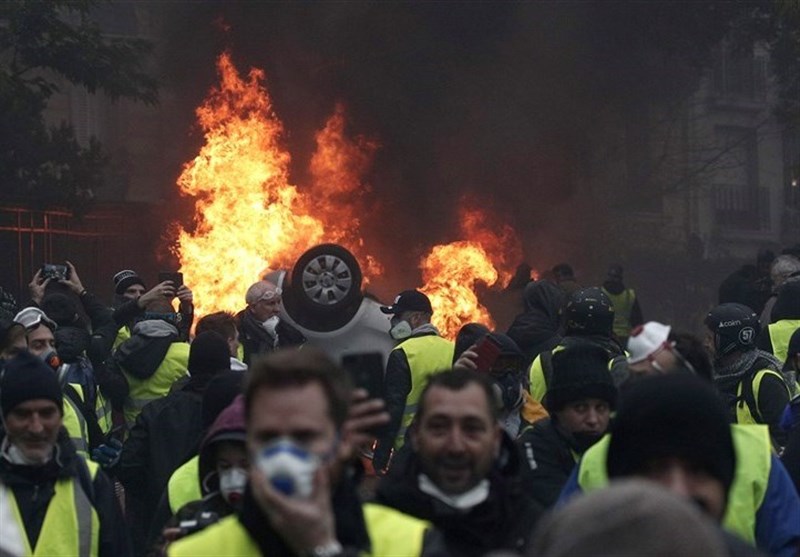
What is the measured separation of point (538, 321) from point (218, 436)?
5.35 m

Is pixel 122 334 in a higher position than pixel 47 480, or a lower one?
higher

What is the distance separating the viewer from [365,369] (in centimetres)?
550

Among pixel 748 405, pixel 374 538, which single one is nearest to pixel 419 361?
pixel 748 405

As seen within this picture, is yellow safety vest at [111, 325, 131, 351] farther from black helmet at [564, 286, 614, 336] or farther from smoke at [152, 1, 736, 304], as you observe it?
smoke at [152, 1, 736, 304]

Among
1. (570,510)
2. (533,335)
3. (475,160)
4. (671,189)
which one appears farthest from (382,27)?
(570,510)

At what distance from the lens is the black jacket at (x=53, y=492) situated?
5.62 meters

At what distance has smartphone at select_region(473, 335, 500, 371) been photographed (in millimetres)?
7219

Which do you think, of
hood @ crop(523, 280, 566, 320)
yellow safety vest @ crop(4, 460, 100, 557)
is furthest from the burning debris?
yellow safety vest @ crop(4, 460, 100, 557)

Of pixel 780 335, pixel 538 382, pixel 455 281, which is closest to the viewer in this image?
pixel 538 382

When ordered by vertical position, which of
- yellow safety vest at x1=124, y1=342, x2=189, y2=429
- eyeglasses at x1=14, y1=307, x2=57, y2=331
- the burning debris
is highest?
the burning debris

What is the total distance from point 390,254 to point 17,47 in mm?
5650

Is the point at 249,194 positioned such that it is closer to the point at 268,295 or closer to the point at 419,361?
the point at 268,295

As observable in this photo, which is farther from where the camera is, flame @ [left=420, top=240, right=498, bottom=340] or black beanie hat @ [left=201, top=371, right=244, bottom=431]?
flame @ [left=420, top=240, right=498, bottom=340]

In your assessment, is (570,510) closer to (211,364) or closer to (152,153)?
(211,364)
